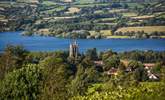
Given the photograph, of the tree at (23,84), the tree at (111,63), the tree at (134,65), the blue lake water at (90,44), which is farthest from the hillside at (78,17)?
the tree at (23,84)

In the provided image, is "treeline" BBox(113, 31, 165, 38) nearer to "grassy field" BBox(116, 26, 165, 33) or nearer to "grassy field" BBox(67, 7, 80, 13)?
"grassy field" BBox(116, 26, 165, 33)

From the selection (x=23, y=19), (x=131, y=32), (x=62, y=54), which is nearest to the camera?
(x=62, y=54)

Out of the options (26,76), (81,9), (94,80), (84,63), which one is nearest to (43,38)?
(81,9)

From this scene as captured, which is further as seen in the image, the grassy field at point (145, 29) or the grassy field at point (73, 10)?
the grassy field at point (73, 10)

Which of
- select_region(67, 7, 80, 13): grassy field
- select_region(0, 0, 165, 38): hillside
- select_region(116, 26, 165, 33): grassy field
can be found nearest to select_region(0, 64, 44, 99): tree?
select_region(0, 0, 165, 38): hillside

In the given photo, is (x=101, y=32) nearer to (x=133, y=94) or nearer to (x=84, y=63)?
(x=84, y=63)

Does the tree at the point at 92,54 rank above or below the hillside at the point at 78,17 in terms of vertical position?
above

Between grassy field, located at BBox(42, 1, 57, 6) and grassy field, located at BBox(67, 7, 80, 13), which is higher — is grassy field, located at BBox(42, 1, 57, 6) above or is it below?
above

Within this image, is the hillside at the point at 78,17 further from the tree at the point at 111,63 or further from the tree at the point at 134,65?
the tree at the point at 134,65
